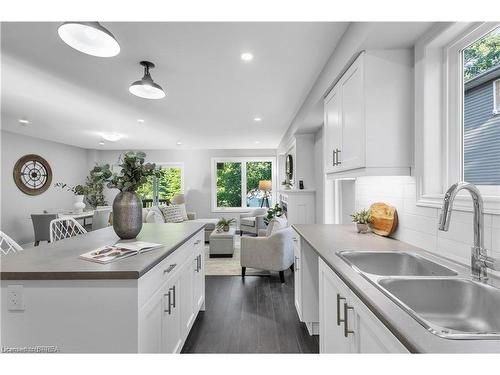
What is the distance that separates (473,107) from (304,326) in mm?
2134

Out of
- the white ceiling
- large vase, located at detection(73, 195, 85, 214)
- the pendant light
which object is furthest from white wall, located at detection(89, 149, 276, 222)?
the pendant light

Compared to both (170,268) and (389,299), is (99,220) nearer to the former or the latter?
(170,268)

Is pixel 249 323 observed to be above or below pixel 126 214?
below

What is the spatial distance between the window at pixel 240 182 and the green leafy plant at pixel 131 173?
5940 millimetres

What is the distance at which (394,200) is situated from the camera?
1953 mm

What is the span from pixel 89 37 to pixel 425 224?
2388 mm


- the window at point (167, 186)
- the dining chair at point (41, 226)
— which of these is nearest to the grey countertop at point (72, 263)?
the dining chair at point (41, 226)

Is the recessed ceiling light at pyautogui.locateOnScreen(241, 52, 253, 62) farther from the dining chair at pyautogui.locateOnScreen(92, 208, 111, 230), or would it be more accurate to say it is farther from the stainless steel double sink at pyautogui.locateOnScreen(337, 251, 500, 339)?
the dining chair at pyautogui.locateOnScreen(92, 208, 111, 230)

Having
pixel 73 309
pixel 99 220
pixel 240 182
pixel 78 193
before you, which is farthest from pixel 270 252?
pixel 78 193

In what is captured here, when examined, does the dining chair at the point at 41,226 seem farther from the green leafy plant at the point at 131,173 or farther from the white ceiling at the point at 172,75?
the green leafy plant at the point at 131,173

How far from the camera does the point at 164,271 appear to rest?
154 cm

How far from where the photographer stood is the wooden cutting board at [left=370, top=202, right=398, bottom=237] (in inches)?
75.0

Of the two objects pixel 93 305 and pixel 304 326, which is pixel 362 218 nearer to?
pixel 304 326

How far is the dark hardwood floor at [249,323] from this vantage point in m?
2.13
